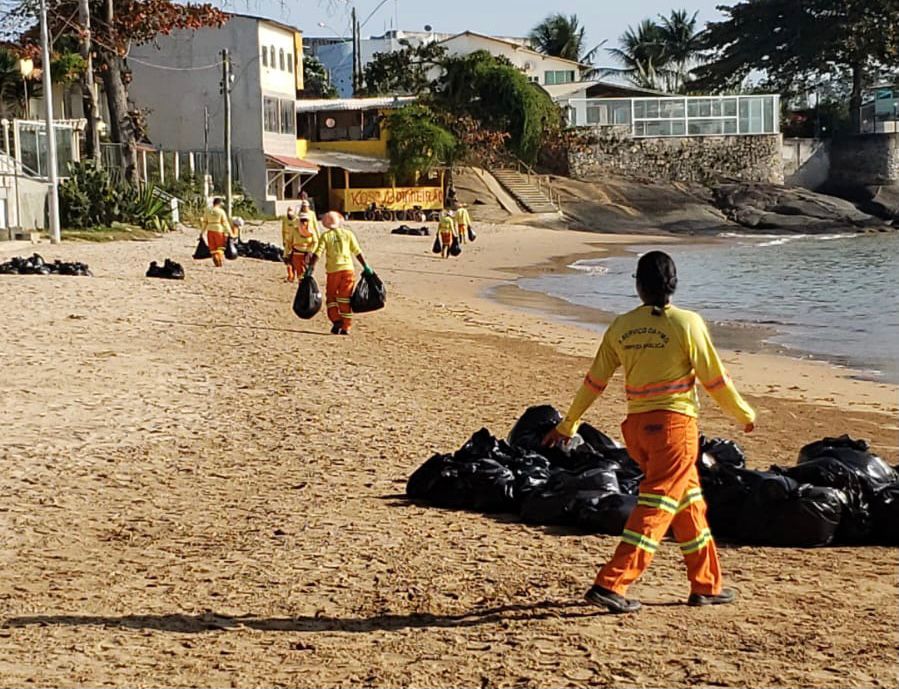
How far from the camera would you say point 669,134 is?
7088 centimetres

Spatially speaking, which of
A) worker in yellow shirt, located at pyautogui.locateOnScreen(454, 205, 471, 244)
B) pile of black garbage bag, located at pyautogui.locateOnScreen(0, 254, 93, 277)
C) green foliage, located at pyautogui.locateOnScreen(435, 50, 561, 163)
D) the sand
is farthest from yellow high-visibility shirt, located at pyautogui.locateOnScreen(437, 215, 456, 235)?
green foliage, located at pyautogui.locateOnScreen(435, 50, 561, 163)

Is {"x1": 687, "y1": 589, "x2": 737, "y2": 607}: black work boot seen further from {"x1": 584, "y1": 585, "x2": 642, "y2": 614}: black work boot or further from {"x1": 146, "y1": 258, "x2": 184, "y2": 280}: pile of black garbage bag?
{"x1": 146, "y1": 258, "x2": 184, "y2": 280}: pile of black garbage bag

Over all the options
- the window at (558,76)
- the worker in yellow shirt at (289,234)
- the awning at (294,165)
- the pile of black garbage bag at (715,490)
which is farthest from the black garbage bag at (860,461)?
the window at (558,76)

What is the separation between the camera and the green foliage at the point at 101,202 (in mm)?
34688

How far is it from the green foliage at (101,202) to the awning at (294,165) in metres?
16.0

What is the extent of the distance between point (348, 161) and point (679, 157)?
20433 mm

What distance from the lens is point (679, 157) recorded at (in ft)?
233

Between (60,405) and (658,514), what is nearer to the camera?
(658,514)

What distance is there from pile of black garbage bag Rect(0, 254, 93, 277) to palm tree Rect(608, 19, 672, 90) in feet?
228

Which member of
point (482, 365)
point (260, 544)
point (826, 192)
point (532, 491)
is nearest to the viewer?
point (260, 544)

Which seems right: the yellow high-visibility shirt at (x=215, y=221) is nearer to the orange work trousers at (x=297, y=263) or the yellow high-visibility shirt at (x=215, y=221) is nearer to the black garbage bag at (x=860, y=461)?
the orange work trousers at (x=297, y=263)

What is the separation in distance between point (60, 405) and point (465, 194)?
5074 cm

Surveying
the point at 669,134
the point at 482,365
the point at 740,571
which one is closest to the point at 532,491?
the point at 740,571

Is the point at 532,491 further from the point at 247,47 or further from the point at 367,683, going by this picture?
the point at 247,47
